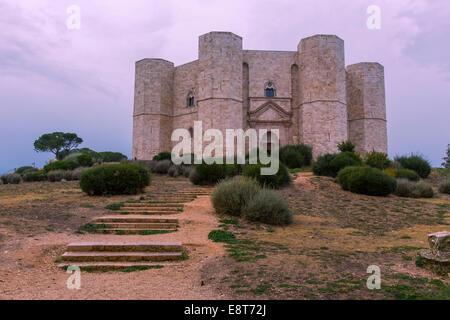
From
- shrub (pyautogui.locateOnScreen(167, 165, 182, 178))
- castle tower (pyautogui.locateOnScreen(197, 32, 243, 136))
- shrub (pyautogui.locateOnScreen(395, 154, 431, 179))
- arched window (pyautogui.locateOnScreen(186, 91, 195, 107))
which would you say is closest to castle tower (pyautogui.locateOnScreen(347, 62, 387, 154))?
shrub (pyautogui.locateOnScreen(395, 154, 431, 179))

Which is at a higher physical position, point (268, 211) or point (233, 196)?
point (233, 196)

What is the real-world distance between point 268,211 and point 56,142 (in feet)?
132

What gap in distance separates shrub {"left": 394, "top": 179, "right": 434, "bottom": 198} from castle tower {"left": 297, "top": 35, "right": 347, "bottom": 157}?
11.9m

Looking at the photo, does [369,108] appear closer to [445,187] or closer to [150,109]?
[445,187]

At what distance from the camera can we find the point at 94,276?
4.10 m

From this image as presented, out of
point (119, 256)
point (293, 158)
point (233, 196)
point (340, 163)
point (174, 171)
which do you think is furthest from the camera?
point (293, 158)

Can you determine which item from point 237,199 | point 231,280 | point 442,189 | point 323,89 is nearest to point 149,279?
point 231,280

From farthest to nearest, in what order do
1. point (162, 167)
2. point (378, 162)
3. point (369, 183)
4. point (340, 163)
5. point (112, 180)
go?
point (162, 167), point (378, 162), point (340, 163), point (369, 183), point (112, 180)

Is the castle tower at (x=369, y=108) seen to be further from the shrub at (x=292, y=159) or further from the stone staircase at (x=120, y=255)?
the stone staircase at (x=120, y=255)

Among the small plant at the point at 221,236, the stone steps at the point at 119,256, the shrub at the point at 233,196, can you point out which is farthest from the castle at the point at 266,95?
the stone steps at the point at 119,256

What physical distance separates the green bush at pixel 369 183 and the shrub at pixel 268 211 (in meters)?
5.39

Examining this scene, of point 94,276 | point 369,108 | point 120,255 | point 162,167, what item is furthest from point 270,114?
point 94,276

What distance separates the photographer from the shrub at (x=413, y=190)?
1236cm
